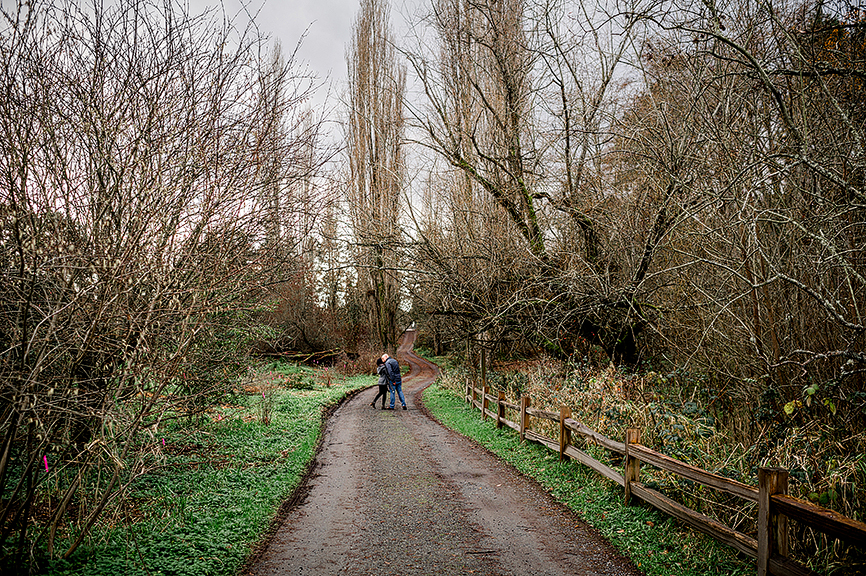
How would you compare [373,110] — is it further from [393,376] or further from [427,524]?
[427,524]

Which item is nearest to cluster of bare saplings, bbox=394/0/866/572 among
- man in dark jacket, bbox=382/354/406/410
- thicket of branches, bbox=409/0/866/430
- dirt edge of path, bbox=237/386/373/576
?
thicket of branches, bbox=409/0/866/430

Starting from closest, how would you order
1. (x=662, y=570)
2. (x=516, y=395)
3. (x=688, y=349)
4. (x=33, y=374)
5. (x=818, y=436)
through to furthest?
(x=33, y=374) → (x=662, y=570) → (x=818, y=436) → (x=688, y=349) → (x=516, y=395)

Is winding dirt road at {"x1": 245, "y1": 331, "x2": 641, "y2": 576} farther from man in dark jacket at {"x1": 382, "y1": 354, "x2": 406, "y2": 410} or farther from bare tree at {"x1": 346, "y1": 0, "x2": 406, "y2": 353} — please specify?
bare tree at {"x1": 346, "y1": 0, "x2": 406, "y2": 353}

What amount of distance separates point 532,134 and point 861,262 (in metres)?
6.32

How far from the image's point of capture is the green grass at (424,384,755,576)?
462cm

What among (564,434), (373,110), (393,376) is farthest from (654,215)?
(373,110)

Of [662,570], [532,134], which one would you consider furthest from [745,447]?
[532,134]

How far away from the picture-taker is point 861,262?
558cm

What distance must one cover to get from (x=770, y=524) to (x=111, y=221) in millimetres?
5679

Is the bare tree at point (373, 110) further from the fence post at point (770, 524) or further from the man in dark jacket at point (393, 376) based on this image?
the fence post at point (770, 524)

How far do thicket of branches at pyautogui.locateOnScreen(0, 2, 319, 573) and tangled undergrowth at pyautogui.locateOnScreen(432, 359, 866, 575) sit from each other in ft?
16.4

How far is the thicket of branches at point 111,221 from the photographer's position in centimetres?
398

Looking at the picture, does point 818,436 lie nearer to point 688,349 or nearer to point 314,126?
point 688,349

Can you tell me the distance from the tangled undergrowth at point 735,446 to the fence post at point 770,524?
36cm
